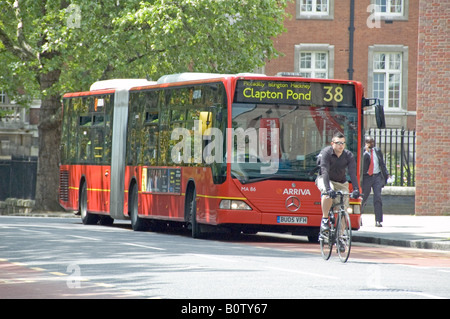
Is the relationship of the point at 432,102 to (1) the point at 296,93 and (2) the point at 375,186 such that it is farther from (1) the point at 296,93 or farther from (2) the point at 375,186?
(1) the point at 296,93

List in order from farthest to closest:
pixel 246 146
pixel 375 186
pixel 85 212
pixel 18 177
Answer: pixel 18 177
pixel 85 212
pixel 375 186
pixel 246 146

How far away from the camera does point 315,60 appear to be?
144ft

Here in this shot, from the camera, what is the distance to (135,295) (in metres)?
10.9

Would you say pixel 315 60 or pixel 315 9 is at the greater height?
pixel 315 9

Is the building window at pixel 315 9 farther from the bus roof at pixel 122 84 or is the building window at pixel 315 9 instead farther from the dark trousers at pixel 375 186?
the dark trousers at pixel 375 186

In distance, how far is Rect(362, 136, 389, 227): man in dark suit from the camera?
82.4 ft

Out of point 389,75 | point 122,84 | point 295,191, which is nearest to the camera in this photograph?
point 295,191

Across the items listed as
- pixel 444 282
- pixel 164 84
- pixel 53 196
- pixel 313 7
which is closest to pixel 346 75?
pixel 313 7

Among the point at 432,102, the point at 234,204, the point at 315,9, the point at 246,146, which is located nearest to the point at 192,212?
the point at 234,204

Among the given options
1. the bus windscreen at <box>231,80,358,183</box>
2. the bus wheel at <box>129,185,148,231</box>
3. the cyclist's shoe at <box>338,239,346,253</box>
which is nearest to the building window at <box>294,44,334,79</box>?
the bus wheel at <box>129,185,148,231</box>

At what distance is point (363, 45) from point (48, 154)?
48.7ft

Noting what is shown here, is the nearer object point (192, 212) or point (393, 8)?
point (192, 212)

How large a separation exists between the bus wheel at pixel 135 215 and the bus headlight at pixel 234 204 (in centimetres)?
452

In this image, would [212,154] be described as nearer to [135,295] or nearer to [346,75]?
[135,295]
